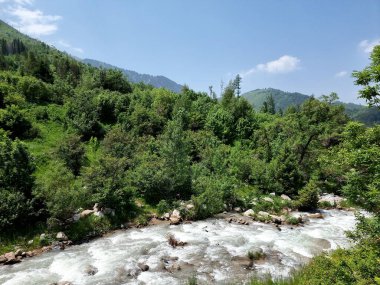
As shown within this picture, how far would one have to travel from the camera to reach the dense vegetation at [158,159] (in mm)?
18406

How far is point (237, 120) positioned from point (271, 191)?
25242 millimetres

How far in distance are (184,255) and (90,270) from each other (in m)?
6.60

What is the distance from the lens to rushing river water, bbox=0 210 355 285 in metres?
19.4

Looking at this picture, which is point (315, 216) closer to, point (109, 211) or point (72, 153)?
point (109, 211)

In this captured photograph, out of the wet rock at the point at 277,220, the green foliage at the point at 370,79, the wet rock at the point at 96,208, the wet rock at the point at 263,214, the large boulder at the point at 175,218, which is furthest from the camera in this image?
the wet rock at the point at 263,214

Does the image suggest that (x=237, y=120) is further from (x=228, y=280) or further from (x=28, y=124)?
(x=228, y=280)

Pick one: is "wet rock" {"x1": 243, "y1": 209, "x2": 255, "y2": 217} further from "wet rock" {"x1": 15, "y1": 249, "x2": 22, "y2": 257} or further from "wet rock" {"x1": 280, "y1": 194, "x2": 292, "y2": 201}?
"wet rock" {"x1": 15, "y1": 249, "x2": 22, "y2": 257}

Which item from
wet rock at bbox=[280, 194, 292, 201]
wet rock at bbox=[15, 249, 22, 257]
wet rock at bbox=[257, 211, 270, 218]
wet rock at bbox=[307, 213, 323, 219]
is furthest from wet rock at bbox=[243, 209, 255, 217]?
wet rock at bbox=[15, 249, 22, 257]

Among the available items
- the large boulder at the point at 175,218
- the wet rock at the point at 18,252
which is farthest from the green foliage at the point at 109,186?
the wet rock at the point at 18,252

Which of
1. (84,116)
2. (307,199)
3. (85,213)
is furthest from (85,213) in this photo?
(84,116)

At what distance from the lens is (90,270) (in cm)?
2002

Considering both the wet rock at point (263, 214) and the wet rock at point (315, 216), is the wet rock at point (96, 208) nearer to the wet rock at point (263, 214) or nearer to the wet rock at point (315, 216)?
the wet rock at point (263, 214)

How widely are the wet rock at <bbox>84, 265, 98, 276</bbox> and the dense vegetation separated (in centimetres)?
562

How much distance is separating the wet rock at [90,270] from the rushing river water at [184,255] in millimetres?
148
